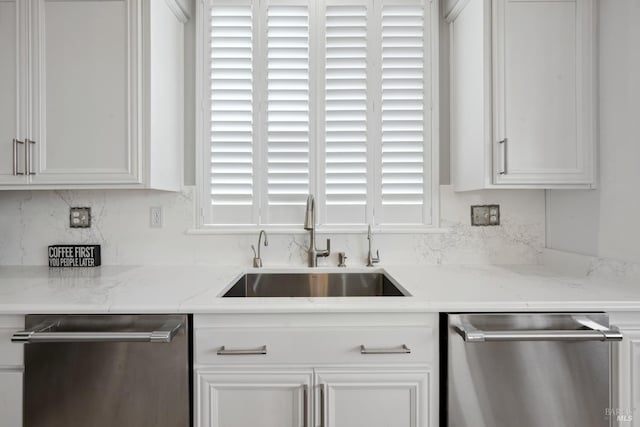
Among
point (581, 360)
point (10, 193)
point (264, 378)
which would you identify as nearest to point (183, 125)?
point (10, 193)

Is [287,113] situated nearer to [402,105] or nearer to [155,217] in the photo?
[402,105]

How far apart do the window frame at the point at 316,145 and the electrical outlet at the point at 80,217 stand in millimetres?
584

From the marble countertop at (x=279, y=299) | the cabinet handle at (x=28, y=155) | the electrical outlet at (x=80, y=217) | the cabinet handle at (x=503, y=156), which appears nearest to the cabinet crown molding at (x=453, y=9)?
the cabinet handle at (x=503, y=156)

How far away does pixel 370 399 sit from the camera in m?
1.18

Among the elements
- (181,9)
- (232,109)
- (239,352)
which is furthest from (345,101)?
(239,352)

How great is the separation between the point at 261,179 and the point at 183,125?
539 mm

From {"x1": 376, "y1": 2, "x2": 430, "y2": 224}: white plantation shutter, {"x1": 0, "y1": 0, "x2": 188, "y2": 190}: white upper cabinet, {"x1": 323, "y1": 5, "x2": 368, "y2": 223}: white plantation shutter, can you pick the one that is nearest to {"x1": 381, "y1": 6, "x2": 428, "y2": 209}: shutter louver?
{"x1": 376, "y1": 2, "x2": 430, "y2": 224}: white plantation shutter

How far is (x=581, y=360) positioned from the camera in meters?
1.18

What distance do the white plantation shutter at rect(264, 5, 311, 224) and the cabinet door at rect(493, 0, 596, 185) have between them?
96 cm

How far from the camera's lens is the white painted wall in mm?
1434

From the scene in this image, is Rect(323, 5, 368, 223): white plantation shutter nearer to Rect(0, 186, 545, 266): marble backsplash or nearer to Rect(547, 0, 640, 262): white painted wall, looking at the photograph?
Rect(0, 186, 545, 266): marble backsplash

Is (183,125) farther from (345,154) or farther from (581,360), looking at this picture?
(581,360)

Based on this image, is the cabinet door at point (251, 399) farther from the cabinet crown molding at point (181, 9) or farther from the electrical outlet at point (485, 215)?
the cabinet crown molding at point (181, 9)

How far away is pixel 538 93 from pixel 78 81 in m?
2.10
